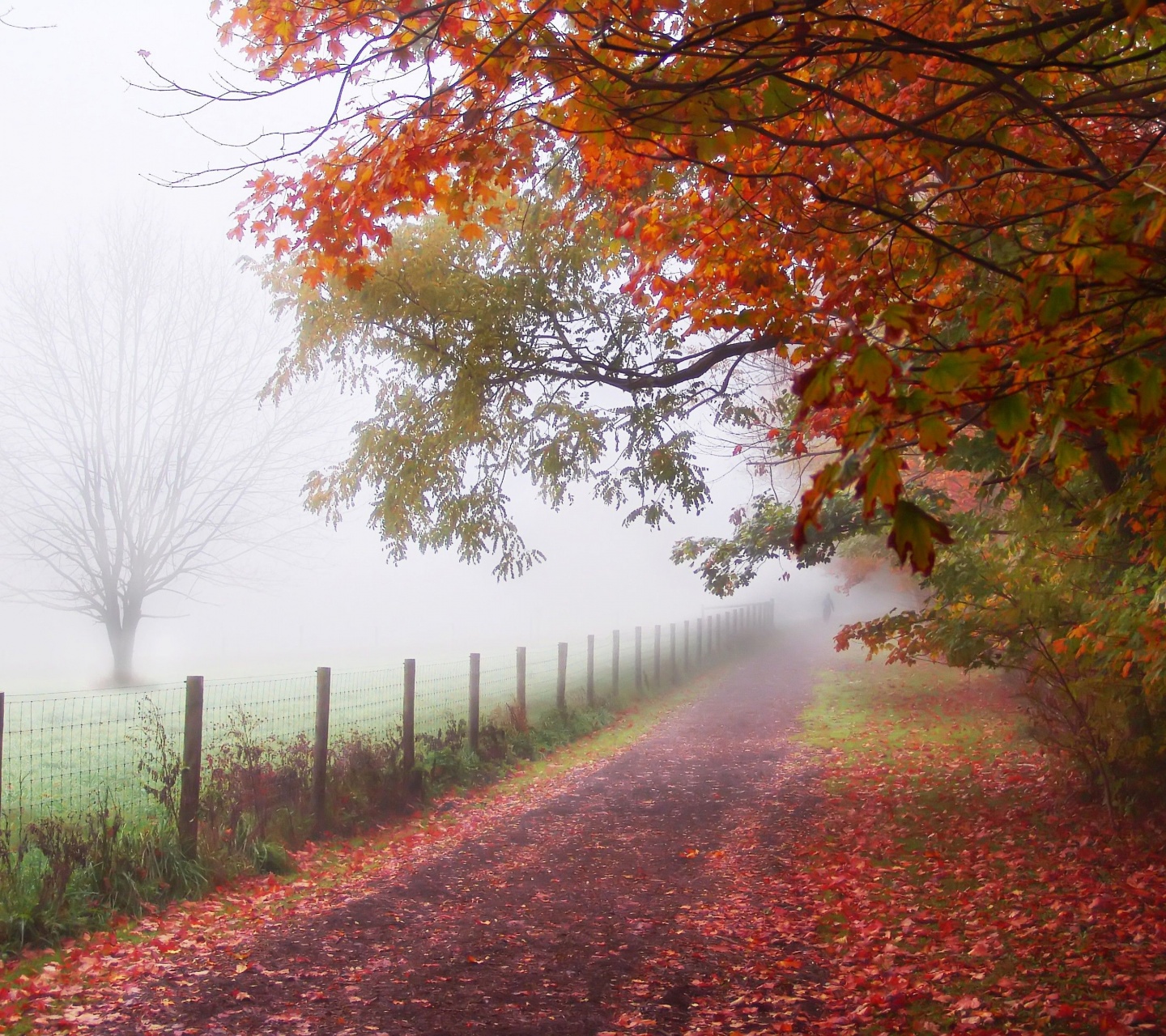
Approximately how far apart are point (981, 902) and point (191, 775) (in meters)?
5.87

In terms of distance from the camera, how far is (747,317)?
568cm

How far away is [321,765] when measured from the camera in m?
8.95

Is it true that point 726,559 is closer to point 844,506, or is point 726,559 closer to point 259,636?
point 844,506

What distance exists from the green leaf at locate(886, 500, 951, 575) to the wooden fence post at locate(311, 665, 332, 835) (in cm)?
737

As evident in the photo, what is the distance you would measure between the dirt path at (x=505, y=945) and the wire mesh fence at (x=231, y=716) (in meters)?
1.94

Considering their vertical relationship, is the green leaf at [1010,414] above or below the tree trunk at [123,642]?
above

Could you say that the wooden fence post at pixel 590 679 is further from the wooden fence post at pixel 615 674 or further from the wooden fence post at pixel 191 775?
the wooden fence post at pixel 191 775

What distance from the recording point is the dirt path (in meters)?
4.72

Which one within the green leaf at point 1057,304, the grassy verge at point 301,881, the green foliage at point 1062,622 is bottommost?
the grassy verge at point 301,881

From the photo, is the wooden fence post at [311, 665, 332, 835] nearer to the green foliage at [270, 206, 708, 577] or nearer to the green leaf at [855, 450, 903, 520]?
the green foliage at [270, 206, 708, 577]

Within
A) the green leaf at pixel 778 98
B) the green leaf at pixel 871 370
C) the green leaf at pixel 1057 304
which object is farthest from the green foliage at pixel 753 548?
the green leaf at pixel 871 370

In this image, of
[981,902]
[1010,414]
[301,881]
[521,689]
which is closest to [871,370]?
[1010,414]

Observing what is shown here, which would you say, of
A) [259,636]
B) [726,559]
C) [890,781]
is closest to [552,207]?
[726,559]

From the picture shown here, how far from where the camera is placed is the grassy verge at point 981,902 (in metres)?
4.71
